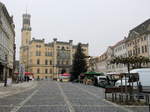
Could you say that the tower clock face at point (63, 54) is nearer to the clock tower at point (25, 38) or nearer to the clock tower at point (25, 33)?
the clock tower at point (25, 38)

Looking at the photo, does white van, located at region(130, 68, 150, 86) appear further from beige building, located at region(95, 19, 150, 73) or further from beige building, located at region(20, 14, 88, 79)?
beige building, located at region(20, 14, 88, 79)

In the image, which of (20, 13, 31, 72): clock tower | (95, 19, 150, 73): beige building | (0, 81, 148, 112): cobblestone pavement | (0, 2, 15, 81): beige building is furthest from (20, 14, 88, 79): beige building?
(0, 81, 148, 112): cobblestone pavement

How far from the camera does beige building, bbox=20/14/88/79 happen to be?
415 feet

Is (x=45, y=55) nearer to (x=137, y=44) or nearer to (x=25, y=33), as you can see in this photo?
(x=25, y=33)

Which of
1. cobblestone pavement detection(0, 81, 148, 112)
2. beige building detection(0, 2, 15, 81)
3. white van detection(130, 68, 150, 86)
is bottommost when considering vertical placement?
cobblestone pavement detection(0, 81, 148, 112)

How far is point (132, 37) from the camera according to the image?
68938mm

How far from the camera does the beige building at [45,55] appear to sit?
126562 mm

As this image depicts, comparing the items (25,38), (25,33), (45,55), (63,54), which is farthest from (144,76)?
(25,33)

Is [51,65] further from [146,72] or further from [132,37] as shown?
[146,72]

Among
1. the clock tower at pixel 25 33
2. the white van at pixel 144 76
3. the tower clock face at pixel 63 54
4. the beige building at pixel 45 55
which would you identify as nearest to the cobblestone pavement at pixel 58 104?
the white van at pixel 144 76

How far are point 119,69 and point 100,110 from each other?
6451 centimetres

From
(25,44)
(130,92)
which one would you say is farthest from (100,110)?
(25,44)

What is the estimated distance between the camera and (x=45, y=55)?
13025 cm

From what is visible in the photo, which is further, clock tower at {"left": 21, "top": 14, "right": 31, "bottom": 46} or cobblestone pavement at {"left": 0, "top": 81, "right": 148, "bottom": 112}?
clock tower at {"left": 21, "top": 14, "right": 31, "bottom": 46}
